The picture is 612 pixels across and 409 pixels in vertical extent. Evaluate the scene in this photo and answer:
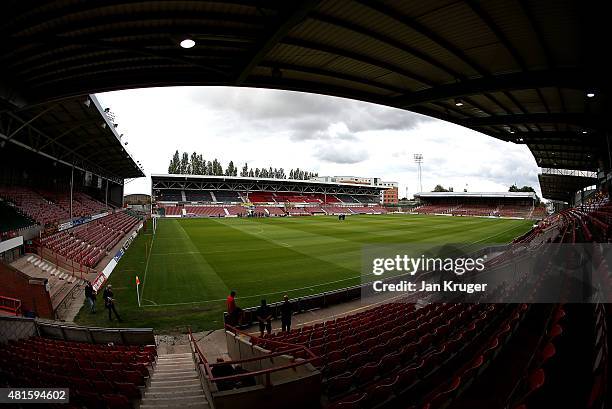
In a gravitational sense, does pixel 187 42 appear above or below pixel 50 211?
above

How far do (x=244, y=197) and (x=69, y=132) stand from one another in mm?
62771

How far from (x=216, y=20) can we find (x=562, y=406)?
7.77 m

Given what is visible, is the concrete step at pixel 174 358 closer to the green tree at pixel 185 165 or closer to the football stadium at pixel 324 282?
the football stadium at pixel 324 282

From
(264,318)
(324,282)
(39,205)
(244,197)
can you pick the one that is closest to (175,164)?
(244,197)

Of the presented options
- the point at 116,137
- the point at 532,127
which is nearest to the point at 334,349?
the point at 532,127

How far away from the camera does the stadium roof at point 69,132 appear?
50.0 ft

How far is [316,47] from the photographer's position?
7.55m

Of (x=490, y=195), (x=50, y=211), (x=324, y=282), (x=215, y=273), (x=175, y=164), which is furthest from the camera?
(x=175, y=164)

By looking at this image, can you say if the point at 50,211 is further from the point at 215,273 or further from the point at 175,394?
the point at 175,394

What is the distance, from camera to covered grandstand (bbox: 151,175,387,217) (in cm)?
7206
